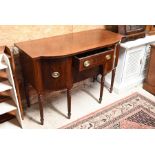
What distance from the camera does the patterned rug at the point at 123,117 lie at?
5.42ft

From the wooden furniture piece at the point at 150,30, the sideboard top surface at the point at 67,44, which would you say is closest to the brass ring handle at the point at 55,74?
the sideboard top surface at the point at 67,44

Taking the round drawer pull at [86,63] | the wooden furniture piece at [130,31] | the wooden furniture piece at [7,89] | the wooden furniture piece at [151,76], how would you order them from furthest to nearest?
the wooden furniture piece at [151,76]
the wooden furniture piece at [130,31]
the round drawer pull at [86,63]
the wooden furniture piece at [7,89]

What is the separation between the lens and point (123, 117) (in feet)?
5.76

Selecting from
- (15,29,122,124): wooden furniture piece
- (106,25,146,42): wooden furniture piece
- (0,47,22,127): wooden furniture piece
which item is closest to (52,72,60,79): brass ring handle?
(15,29,122,124): wooden furniture piece

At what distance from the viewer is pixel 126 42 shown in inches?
75.5

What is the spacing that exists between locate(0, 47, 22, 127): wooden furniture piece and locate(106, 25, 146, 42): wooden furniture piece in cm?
108

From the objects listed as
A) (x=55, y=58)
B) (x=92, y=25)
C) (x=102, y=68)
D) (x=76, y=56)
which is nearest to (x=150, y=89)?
(x=102, y=68)

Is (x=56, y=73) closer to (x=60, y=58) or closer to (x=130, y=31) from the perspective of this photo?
(x=60, y=58)

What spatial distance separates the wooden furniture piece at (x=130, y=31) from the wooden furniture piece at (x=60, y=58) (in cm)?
18

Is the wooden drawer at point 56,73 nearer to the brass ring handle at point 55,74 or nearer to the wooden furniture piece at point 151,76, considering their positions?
Result: the brass ring handle at point 55,74

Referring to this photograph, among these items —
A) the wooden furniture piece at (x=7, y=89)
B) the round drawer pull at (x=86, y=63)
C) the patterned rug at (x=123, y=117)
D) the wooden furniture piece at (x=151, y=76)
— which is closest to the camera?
Answer: the wooden furniture piece at (x=7, y=89)

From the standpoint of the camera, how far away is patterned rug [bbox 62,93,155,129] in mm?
1651
